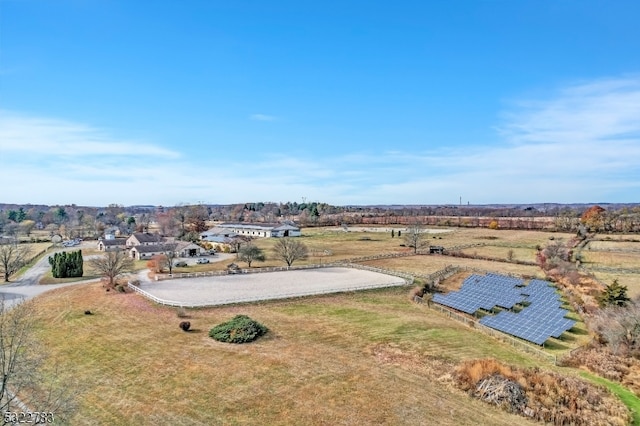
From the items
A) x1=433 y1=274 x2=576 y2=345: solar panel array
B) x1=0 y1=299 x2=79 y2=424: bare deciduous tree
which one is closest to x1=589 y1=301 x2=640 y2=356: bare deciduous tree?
x1=433 y1=274 x2=576 y2=345: solar panel array

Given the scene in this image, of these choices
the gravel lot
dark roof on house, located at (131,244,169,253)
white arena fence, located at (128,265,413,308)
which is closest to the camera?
white arena fence, located at (128,265,413,308)

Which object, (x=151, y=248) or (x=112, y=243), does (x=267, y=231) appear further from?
(x=112, y=243)

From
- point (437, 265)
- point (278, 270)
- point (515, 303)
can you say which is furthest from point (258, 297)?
point (437, 265)

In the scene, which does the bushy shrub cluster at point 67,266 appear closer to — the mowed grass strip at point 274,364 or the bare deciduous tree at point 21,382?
the mowed grass strip at point 274,364

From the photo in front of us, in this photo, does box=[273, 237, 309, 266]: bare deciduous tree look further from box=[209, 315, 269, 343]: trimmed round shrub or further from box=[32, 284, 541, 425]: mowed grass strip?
box=[209, 315, 269, 343]: trimmed round shrub

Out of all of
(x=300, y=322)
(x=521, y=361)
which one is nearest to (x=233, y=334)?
(x=300, y=322)

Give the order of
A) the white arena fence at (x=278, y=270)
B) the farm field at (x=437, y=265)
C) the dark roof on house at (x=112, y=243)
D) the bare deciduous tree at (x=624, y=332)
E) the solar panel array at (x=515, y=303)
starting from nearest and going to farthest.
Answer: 1. the bare deciduous tree at (x=624, y=332)
2. the solar panel array at (x=515, y=303)
3. the white arena fence at (x=278, y=270)
4. the farm field at (x=437, y=265)
5. the dark roof on house at (x=112, y=243)

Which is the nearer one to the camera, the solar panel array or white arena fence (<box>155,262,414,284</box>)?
the solar panel array

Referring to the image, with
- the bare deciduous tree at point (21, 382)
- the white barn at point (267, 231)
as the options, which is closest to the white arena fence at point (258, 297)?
the bare deciduous tree at point (21, 382)
